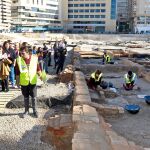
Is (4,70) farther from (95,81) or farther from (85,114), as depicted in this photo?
(85,114)

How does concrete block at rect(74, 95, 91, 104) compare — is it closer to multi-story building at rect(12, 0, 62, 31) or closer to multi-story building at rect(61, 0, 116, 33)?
multi-story building at rect(12, 0, 62, 31)

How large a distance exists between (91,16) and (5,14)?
29.9 meters

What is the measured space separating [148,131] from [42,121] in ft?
7.62

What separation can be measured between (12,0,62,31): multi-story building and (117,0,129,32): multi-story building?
85.0 feet

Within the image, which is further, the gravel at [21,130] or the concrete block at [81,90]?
the concrete block at [81,90]

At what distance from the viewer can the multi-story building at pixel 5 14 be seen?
116m

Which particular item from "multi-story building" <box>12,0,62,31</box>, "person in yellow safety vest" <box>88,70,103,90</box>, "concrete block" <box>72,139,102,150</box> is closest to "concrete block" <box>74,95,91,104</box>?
"person in yellow safety vest" <box>88,70,103,90</box>

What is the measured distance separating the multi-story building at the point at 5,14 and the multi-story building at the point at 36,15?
2.40 meters

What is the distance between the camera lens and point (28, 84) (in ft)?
27.9

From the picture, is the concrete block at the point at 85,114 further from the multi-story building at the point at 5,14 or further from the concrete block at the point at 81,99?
the multi-story building at the point at 5,14

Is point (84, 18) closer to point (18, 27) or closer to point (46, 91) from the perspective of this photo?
point (18, 27)

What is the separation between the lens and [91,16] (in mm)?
131750

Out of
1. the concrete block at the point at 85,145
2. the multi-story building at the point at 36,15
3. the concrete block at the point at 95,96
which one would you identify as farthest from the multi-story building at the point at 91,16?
the concrete block at the point at 85,145

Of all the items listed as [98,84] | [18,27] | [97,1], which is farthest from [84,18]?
[98,84]
